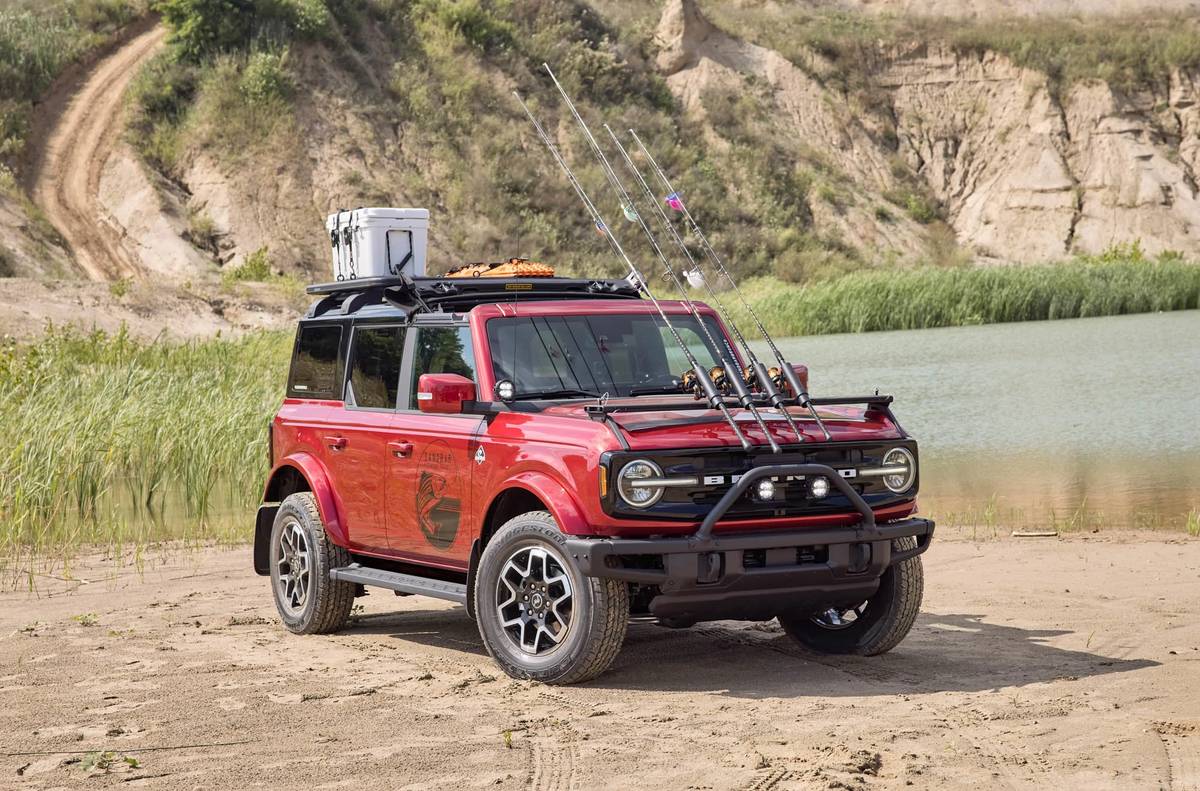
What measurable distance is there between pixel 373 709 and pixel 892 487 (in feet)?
8.96

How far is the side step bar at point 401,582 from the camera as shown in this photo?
28.2 ft

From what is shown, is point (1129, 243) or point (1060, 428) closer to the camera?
point (1060, 428)

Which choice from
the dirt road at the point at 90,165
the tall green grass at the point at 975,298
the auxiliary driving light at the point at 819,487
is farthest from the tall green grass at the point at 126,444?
the tall green grass at the point at 975,298

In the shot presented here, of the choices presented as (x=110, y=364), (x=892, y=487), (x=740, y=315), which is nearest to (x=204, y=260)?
(x=740, y=315)

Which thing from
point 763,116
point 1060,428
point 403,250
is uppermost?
point 763,116

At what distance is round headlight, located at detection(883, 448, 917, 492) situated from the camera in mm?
8219

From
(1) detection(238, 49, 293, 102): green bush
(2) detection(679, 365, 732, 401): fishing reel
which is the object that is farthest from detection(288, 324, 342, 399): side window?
(1) detection(238, 49, 293, 102): green bush

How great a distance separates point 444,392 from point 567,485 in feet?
3.06

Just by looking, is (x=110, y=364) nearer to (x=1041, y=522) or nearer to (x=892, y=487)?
(x=1041, y=522)

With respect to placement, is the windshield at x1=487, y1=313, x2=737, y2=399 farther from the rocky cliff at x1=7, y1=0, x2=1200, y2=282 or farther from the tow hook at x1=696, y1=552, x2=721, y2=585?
the rocky cliff at x1=7, y1=0, x2=1200, y2=282

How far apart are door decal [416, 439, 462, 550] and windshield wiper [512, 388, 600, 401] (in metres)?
0.49

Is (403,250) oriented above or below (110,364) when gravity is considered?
above

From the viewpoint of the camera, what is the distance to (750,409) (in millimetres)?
7953

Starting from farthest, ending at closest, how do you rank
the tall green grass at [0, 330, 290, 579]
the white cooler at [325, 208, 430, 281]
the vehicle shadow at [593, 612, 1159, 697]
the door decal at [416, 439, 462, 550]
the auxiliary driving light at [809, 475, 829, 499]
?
the tall green grass at [0, 330, 290, 579], the white cooler at [325, 208, 430, 281], the door decal at [416, 439, 462, 550], the vehicle shadow at [593, 612, 1159, 697], the auxiliary driving light at [809, 475, 829, 499]
